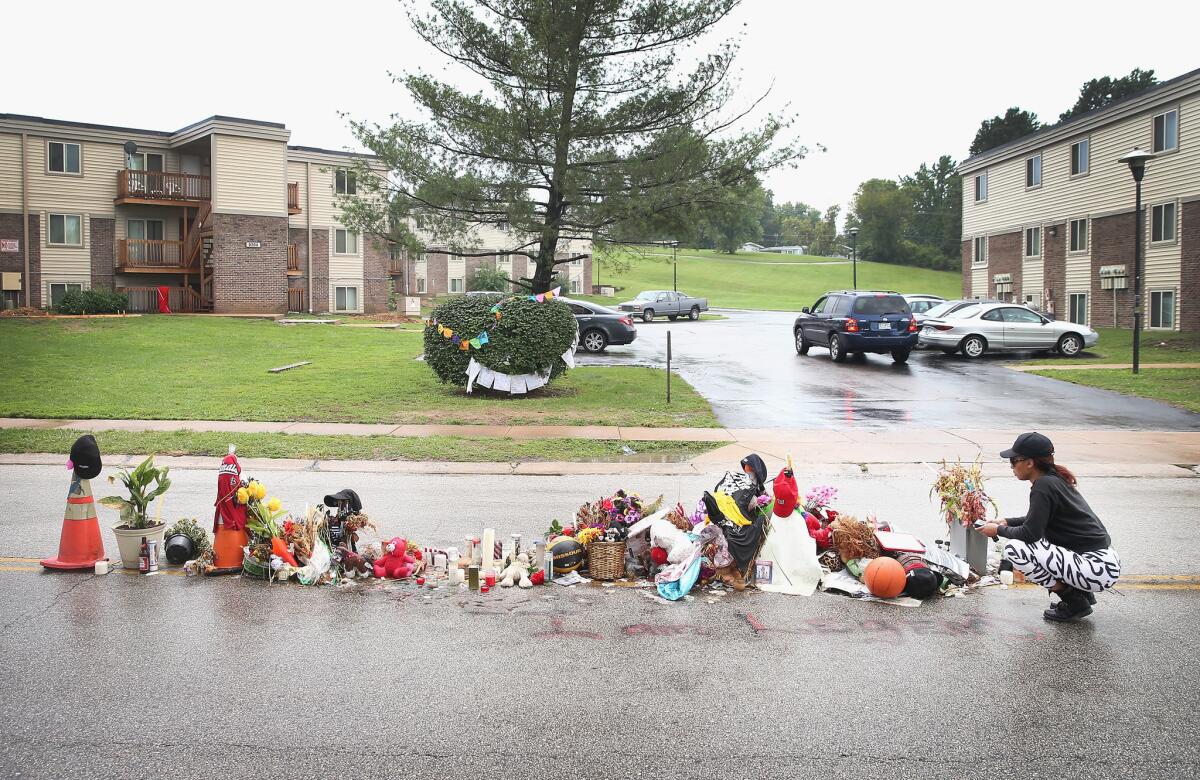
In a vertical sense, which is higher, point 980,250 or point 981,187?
point 981,187

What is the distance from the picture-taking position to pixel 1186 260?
31953mm

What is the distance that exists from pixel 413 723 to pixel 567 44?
1540 cm

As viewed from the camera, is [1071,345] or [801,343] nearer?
[1071,345]

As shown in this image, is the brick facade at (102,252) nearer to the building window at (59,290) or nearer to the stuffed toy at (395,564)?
the building window at (59,290)

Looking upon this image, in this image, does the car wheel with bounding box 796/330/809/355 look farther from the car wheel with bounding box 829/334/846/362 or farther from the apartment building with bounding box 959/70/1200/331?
the apartment building with bounding box 959/70/1200/331

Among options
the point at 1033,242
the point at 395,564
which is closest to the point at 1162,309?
the point at 1033,242

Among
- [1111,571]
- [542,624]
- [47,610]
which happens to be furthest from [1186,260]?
[47,610]

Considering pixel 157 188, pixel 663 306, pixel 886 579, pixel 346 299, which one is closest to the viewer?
pixel 886 579

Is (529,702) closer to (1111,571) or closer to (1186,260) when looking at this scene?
(1111,571)

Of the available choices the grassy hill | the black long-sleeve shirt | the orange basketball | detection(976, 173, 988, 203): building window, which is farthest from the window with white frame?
the grassy hill

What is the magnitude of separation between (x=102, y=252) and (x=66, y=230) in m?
1.54

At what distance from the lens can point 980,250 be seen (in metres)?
46.2

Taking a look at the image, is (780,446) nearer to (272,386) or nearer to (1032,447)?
(1032,447)

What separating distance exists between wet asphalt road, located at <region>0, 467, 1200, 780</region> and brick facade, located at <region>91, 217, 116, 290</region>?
37.2 meters
